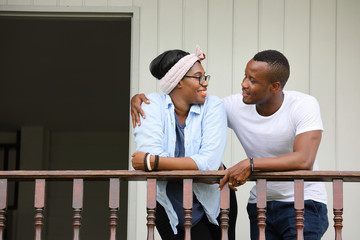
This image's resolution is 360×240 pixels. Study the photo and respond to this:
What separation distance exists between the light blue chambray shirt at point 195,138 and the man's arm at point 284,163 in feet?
0.48

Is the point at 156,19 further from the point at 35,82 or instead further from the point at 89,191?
the point at 89,191

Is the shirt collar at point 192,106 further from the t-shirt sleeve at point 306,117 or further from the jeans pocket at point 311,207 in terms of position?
the jeans pocket at point 311,207

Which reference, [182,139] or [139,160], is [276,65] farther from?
[139,160]

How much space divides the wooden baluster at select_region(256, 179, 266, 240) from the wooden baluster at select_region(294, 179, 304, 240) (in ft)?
0.54

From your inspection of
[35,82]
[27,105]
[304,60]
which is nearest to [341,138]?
[304,60]

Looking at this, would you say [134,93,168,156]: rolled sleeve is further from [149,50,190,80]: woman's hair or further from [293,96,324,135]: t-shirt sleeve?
[293,96,324,135]: t-shirt sleeve

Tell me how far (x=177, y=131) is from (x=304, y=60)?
1947 mm

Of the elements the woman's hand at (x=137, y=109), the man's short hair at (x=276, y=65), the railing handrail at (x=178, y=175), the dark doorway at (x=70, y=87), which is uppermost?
the dark doorway at (x=70, y=87)

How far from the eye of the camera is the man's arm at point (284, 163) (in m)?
3.63

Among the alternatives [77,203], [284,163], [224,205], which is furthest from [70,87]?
[284,163]

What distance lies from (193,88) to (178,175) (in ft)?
1.63

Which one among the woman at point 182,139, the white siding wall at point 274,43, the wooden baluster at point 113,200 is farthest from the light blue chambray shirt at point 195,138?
the white siding wall at point 274,43

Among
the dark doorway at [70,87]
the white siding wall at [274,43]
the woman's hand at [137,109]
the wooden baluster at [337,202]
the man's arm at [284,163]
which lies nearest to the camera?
the man's arm at [284,163]

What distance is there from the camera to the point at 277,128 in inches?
152
